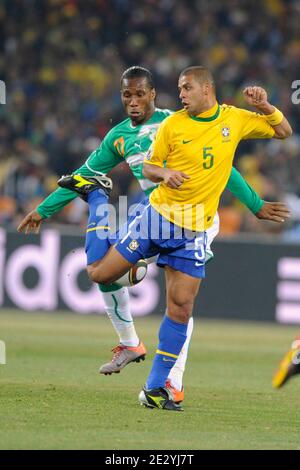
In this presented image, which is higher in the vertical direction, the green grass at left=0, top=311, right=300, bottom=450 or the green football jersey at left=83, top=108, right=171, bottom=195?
the green football jersey at left=83, top=108, right=171, bottom=195

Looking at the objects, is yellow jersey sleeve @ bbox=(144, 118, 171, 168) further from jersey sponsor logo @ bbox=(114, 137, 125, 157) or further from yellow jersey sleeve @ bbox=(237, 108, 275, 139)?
jersey sponsor logo @ bbox=(114, 137, 125, 157)

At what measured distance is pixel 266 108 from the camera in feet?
26.4

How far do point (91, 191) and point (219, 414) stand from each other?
223 cm

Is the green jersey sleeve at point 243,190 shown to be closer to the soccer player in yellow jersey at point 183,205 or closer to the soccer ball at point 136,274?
the soccer player in yellow jersey at point 183,205

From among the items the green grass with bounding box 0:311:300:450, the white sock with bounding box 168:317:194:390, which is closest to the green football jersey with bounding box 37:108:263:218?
the white sock with bounding box 168:317:194:390

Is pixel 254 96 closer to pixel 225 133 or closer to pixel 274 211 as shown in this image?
pixel 225 133

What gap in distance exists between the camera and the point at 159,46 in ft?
68.3

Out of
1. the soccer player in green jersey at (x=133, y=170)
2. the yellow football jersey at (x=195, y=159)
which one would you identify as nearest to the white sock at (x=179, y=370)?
the soccer player in green jersey at (x=133, y=170)

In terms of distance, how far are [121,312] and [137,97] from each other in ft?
5.71

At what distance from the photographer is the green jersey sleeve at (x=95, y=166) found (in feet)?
29.4

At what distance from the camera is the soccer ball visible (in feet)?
26.7

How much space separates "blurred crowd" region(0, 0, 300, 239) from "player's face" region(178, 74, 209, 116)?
10.3m

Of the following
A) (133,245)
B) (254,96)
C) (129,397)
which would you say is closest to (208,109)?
(254,96)

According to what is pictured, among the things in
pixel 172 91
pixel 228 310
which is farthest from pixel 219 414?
pixel 172 91
